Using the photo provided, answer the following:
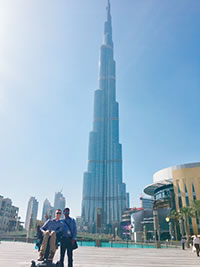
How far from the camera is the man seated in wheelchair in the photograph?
17.5ft

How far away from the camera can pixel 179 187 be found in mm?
69750

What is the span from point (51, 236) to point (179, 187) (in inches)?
2846

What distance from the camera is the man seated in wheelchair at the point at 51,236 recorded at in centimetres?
535

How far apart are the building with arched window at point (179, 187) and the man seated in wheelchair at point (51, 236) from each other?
68.7 metres

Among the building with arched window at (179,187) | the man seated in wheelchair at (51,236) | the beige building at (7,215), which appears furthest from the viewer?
the beige building at (7,215)

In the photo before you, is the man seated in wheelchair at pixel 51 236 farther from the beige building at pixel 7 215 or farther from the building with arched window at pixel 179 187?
the beige building at pixel 7 215

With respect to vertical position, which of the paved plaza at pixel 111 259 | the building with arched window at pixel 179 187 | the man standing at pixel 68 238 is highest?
the building with arched window at pixel 179 187

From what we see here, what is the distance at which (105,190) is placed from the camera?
194 metres

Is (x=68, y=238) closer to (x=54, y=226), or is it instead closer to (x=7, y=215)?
(x=54, y=226)

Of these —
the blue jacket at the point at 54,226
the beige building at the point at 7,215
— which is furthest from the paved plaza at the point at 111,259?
the beige building at the point at 7,215

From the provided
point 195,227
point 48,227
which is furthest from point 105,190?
point 48,227

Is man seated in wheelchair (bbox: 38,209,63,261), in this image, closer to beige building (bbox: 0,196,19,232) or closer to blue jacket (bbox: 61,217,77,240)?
blue jacket (bbox: 61,217,77,240)

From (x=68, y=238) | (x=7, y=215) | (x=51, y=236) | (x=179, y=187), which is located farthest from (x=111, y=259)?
(x=7, y=215)

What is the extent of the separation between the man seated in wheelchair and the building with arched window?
68741 mm
